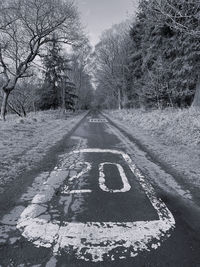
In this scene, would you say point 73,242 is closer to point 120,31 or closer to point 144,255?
point 144,255

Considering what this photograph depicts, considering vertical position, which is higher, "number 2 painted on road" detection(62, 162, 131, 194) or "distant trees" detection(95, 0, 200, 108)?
"distant trees" detection(95, 0, 200, 108)

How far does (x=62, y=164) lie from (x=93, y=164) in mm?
875

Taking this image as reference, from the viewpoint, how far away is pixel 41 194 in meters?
3.59

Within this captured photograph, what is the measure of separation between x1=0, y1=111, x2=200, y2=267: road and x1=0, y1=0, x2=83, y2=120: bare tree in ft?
46.2

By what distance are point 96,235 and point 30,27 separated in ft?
54.0

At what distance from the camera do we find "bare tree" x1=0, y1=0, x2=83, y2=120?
1384 cm

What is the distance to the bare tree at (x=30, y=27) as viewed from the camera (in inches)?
545

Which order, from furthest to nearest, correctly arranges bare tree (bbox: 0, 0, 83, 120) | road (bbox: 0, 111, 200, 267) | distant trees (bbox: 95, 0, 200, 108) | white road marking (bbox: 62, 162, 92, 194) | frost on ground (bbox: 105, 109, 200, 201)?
1. bare tree (bbox: 0, 0, 83, 120)
2. distant trees (bbox: 95, 0, 200, 108)
3. frost on ground (bbox: 105, 109, 200, 201)
4. white road marking (bbox: 62, 162, 92, 194)
5. road (bbox: 0, 111, 200, 267)

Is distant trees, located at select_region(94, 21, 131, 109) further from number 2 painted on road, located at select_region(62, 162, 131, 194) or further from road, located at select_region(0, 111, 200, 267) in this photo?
road, located at select_region(0, 111, 200, 267)

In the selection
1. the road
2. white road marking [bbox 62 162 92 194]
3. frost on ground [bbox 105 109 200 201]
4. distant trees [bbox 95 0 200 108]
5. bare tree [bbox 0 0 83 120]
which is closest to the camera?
the road


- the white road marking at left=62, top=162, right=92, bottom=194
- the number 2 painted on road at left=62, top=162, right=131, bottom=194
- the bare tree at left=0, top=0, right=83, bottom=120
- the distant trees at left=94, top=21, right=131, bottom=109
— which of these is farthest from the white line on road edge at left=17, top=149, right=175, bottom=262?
the distant trees at left=94, top=21, right=131, bottom=109

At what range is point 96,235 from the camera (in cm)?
247

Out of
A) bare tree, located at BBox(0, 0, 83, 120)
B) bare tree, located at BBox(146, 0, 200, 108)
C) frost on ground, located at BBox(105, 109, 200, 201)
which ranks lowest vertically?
frost on ground, located at BBox(105, 109, 200, 201)

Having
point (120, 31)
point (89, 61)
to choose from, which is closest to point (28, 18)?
point (120, 31)
